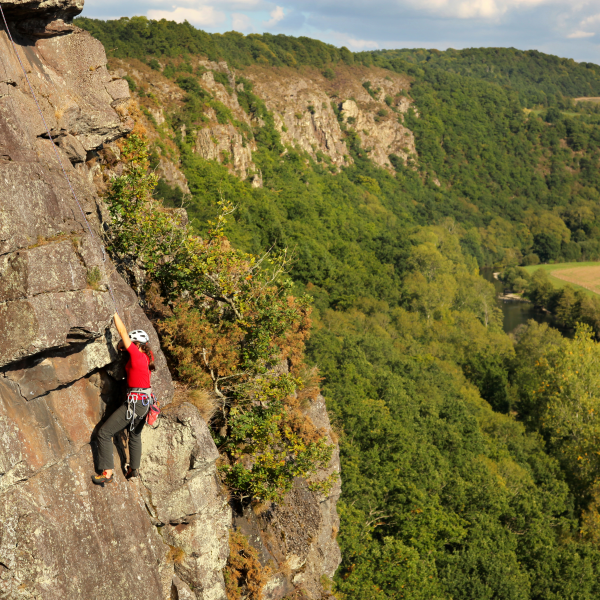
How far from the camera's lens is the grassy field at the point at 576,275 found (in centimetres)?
12212

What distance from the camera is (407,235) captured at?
317ft

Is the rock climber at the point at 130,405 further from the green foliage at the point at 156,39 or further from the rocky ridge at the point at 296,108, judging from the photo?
the green foliage at the point at 156,39

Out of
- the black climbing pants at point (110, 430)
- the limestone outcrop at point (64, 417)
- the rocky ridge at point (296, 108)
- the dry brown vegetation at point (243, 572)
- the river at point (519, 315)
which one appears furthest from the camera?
the river at point (519, 315)

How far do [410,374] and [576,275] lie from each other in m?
103

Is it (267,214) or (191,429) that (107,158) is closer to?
(191,429)

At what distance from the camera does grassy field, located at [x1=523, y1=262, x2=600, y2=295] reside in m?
122

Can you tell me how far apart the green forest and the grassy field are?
36.8ft

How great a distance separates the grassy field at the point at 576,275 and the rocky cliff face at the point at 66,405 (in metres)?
123

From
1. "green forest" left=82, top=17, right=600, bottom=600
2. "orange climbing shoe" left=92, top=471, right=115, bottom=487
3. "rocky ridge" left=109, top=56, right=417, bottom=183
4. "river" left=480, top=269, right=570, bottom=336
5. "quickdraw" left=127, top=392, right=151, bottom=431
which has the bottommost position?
"river" left=480, top=269, right=570, bottom=336

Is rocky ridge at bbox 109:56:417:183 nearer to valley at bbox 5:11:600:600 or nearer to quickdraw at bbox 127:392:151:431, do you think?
valley at bbox 5:11:600:600

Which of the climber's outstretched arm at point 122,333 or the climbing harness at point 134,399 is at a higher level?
the climber's outstretched arm at point 122,333

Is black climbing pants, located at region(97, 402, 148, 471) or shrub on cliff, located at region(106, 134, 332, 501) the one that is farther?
shrub on cliff, located at region(106, 134, 332, 501)

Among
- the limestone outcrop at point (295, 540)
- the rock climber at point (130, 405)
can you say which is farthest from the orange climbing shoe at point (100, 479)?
→ the limestone outcrop at point (295, 540)

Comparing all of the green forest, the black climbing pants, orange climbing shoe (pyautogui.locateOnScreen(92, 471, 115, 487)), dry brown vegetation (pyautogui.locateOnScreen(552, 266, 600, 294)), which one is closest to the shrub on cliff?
the green forest
